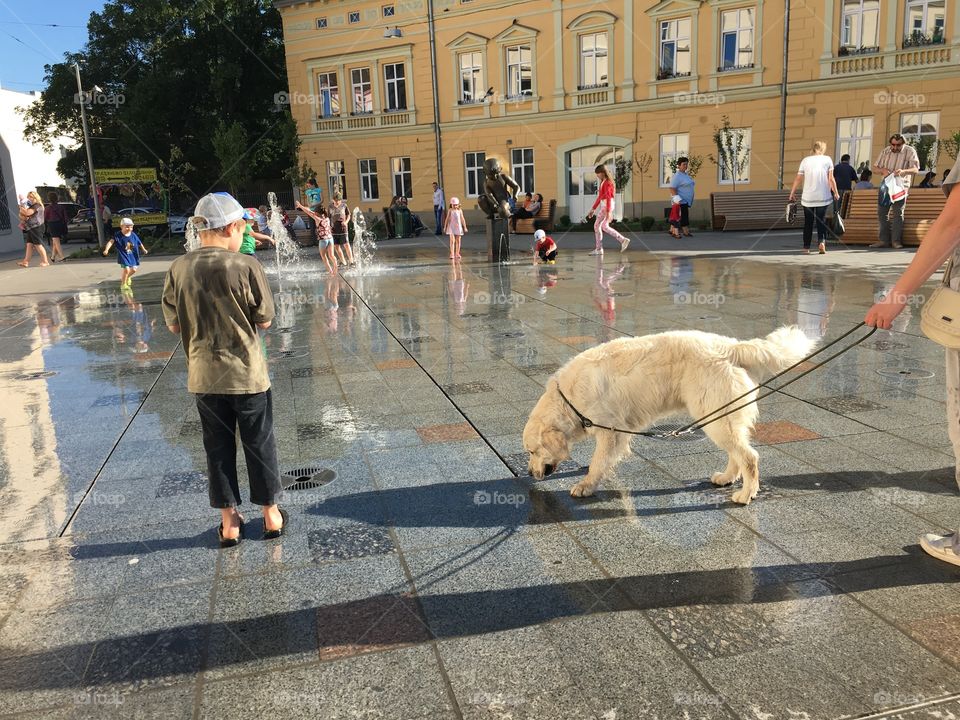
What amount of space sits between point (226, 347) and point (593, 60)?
2814cm

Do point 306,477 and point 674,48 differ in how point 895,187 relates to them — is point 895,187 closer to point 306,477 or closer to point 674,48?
point 306,477

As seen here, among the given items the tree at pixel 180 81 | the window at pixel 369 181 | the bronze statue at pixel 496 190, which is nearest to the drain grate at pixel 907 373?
the bronze statue at pixel 496 190

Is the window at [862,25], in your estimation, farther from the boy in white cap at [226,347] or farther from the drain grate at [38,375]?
the boy in white cap at [226,347]

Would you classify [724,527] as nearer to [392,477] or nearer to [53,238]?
[392,477]

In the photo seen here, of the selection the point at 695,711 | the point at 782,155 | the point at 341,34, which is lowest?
the point at 695,711

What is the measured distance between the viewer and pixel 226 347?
3.75m

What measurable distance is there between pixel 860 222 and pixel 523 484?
1465 centimetres

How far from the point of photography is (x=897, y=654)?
275cm

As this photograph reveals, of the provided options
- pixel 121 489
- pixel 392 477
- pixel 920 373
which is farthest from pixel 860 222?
pixel 121 489

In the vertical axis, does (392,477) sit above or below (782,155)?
below

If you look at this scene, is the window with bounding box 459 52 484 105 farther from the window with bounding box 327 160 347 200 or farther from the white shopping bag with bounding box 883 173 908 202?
the white shopping bag with bounding box 883 173 908 202

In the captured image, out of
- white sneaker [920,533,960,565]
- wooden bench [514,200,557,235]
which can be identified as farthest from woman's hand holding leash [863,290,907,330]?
wooden bench [514,200,557,235]

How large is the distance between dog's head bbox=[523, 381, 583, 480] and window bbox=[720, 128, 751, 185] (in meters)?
24.3

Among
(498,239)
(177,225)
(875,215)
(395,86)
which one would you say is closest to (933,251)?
(498,239)
